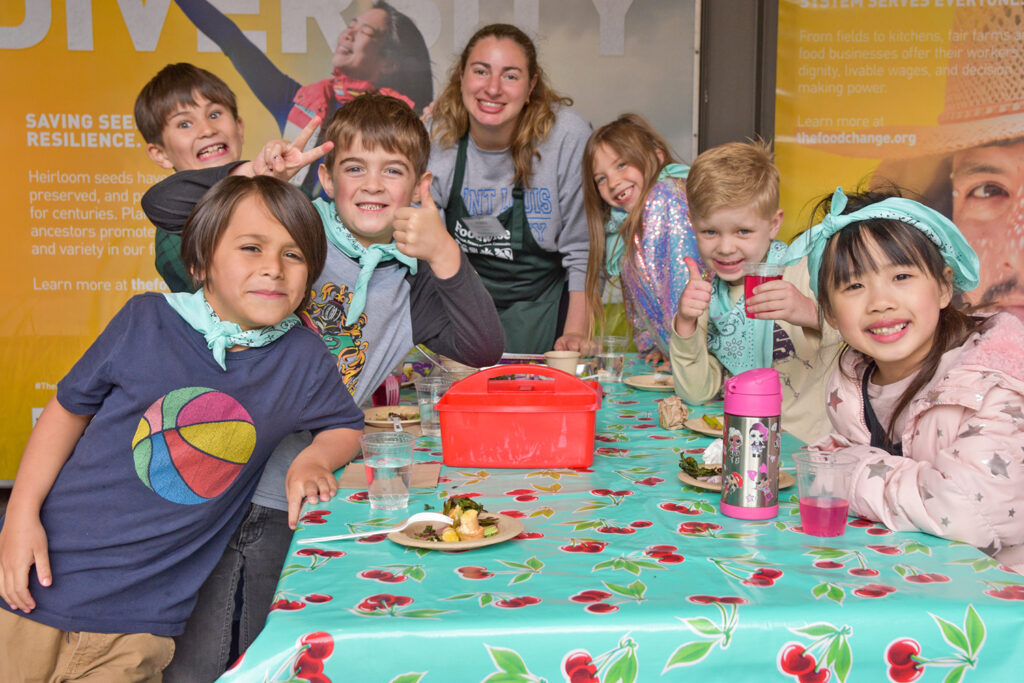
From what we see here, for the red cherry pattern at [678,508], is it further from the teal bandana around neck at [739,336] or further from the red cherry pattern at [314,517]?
the teal bandana around neck at [739,336]

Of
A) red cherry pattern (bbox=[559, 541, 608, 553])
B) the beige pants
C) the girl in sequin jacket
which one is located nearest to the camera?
red cherry pattern (bbox=[559, 541, 608, 553])

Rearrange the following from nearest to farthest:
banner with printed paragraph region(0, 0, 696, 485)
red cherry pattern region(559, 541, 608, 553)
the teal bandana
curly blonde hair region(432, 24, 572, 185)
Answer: red cherry pattern region(559, 541, 608, 553)
the teal bandana
curly blonde hair region(432, 24, 572, 185)
banner with printed paragraph region(0, 0, 696, 485)

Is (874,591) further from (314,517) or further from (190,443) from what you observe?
(190,443)

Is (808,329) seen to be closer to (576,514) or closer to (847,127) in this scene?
(576,514)

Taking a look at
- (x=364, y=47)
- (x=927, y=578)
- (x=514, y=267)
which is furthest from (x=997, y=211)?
(x=927, y=578)

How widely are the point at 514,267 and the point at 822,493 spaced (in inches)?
95.5

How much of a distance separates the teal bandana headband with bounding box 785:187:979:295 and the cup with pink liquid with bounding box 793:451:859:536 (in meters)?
0.51

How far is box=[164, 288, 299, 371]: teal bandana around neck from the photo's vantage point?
1640 mm

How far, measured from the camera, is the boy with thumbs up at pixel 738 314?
86.5 inches

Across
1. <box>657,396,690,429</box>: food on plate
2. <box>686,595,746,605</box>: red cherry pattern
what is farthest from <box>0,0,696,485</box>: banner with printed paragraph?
<box>686,595,746,605</box>: red cherry pattern

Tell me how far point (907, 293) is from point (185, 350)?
1.34m

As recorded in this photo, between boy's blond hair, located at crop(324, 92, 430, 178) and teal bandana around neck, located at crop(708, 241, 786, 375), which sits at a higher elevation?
boy's blond hair, located at crop(324, 92, 430, 178)

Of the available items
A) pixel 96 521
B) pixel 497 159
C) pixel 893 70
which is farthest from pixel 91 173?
pixel 893 70

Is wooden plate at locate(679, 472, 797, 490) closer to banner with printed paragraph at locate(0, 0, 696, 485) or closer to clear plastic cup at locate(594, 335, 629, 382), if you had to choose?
clear plastic cup at locate(594, 335, 629, 382)
